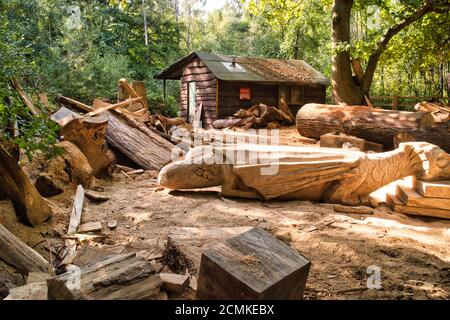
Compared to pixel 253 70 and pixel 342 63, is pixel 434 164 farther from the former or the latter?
pixel 253 70

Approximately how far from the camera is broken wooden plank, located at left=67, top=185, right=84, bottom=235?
3287 mm

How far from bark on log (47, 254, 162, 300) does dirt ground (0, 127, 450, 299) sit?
35cm

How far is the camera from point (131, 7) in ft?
80.7

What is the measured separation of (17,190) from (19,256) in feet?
3.40

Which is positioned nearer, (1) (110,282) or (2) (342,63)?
(1) (110,282)

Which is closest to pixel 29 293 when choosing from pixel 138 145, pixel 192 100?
pixel 138 145

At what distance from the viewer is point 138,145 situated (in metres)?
6.43

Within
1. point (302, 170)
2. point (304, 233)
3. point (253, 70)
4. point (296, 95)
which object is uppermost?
point (253, 70)

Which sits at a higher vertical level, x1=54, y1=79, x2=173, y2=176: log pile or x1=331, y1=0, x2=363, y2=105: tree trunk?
x1=331, y1=0, x2=363, y2=105: tree trunk

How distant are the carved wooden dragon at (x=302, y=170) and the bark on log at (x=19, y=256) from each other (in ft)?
8.04

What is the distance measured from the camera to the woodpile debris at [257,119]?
1289 centimetres

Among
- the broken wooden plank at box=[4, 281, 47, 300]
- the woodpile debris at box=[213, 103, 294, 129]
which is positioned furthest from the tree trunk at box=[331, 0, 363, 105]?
the broken wooden plank at box=[4, 281, 47, 300]

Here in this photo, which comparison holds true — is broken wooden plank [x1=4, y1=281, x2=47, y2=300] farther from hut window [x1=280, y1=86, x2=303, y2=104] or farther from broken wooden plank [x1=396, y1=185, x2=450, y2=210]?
hut window [x1=280, y1=86, x2=303, y2=104]
